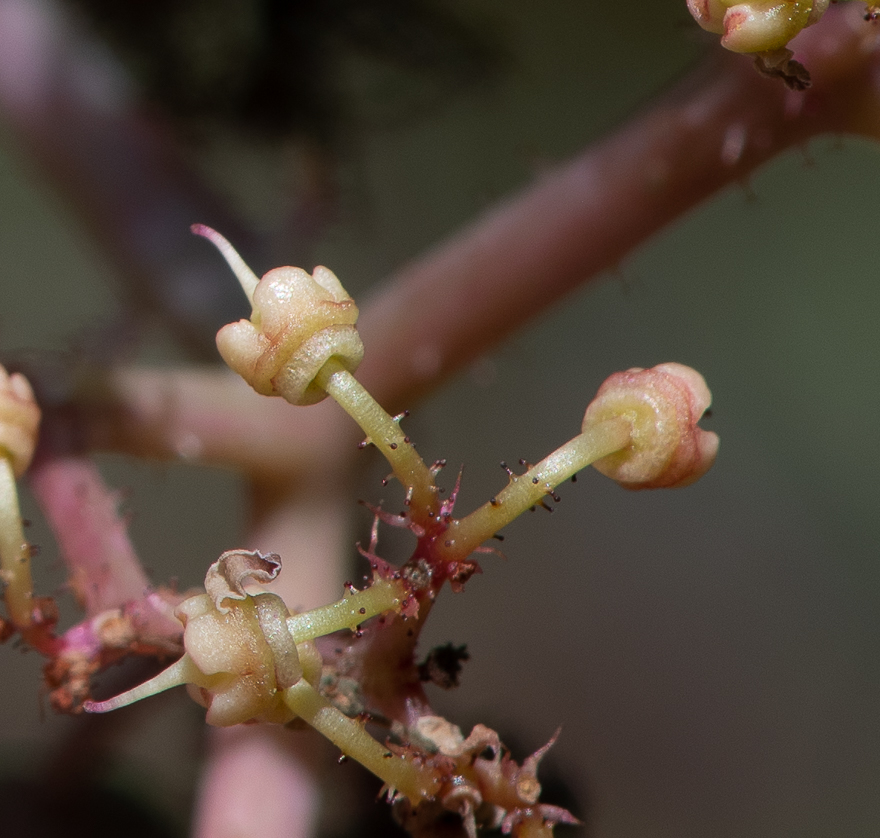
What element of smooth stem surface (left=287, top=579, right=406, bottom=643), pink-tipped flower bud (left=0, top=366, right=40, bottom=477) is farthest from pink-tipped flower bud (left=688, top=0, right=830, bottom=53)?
pink-tipped flower bud (left=0, top=366, right=40, bottom=477)

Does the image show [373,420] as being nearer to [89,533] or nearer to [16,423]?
[16,423]

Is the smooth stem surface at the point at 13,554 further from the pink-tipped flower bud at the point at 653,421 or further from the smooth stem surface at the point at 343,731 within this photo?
the pink-tipped flower bud at the point at 653,421

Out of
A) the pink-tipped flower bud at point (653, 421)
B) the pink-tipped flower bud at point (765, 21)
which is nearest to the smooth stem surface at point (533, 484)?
the pink-tipped flower bud at point (653, 421)

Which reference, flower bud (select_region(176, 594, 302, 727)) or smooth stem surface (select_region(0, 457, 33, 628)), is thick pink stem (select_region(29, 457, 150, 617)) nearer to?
smooth stem surface (select_region(0, 457, 33, 628))

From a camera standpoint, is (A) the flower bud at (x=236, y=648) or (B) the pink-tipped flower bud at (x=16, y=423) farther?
(B) the pink-tipped flower bud at (x=16, y=423)

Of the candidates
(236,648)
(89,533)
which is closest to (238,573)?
(236,648)

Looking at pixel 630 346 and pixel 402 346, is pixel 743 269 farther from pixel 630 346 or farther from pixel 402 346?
pixel 402 346

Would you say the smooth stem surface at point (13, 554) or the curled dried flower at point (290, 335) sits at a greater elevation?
the smooth stem surface at point (13, 554)
